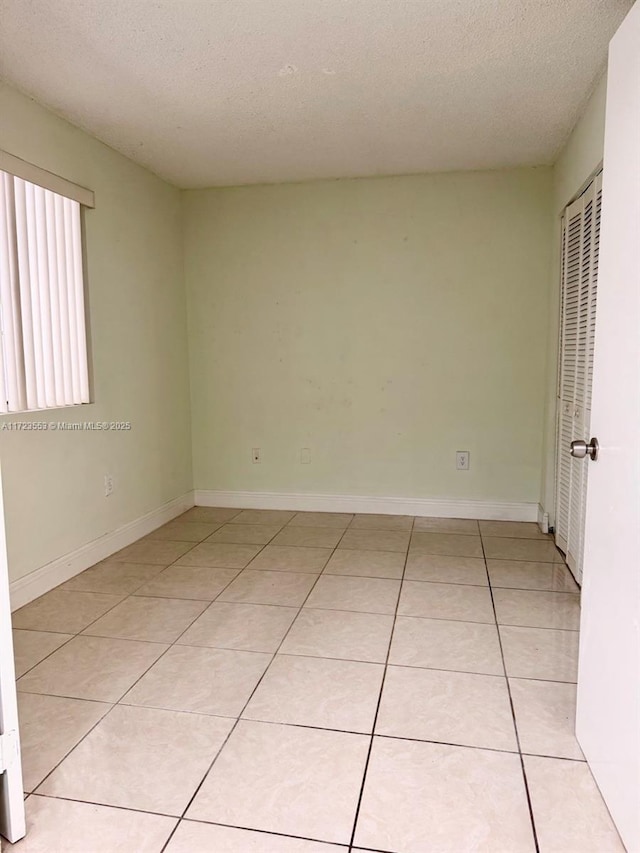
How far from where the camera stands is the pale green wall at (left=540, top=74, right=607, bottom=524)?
261cm

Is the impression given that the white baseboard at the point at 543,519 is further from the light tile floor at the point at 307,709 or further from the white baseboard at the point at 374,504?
the light tile floor at the point at 307,709

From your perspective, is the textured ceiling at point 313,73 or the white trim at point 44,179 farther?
the white trim at point 44,179

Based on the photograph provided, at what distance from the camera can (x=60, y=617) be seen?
2584mm

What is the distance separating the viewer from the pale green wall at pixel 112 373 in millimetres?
2721

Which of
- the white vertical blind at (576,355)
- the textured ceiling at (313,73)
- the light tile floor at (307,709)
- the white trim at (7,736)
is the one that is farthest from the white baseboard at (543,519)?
the white trim at (7,736)

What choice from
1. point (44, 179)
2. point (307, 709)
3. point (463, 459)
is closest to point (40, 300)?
point (44, 179)

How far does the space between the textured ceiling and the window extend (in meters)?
0.46

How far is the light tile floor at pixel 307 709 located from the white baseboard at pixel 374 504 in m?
0.78

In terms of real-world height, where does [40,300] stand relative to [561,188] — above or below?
below

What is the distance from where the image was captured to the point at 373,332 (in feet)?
13.3

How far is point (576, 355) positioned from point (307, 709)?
7.05 feet

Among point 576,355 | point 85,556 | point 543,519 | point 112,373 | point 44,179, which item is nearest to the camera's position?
point 44,179

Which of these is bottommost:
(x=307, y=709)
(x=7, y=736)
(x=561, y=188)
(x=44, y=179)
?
(x=307, y=709)

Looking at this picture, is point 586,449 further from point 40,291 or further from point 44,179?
point 44,179
